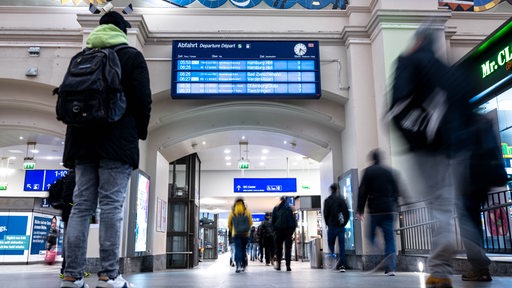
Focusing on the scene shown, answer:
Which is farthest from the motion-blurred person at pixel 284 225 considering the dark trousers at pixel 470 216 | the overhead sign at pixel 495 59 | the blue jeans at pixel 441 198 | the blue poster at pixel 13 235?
the blue poster at pixel 13 235

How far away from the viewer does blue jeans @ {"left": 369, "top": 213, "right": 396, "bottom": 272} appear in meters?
5.47

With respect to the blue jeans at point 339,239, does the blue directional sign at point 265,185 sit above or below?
above

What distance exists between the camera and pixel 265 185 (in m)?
19.8

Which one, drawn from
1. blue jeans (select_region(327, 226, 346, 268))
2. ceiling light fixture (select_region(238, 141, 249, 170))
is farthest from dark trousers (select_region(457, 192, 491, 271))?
ceiling light fixture (select_region(238, 141, 249, 170))

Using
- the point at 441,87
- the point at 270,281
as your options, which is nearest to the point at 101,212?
the point at 441,87

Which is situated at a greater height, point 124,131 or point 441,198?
point 124,131

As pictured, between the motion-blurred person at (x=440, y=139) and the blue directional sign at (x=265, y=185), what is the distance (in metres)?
17.2

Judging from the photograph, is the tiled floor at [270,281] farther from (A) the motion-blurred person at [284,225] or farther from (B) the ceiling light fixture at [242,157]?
(B) the ceiling light fixture at [242,157]

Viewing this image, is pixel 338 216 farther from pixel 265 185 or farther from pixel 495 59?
pixel 265 185

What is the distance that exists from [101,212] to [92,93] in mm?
671

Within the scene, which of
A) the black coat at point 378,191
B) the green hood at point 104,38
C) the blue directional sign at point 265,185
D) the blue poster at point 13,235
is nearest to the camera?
the green hood at point 104,38

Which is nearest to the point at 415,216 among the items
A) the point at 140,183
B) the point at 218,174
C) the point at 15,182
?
the point at 140,183

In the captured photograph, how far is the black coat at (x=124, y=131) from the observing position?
2.54m

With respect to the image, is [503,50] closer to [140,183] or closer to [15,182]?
[140,183]
